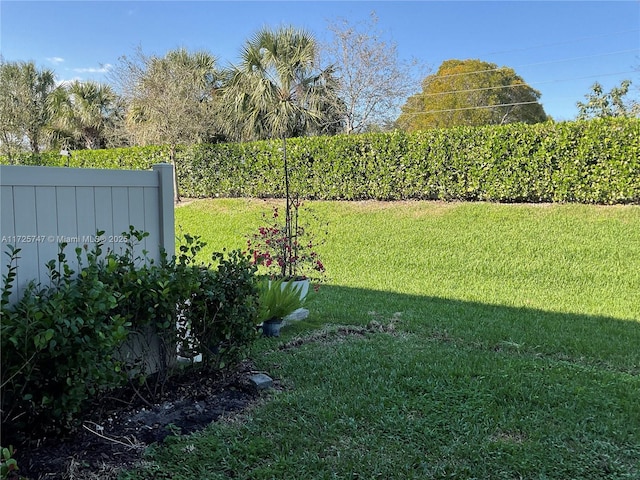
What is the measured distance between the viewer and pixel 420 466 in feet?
6.95

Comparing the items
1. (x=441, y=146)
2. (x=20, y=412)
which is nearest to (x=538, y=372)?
(x=20, y=412)

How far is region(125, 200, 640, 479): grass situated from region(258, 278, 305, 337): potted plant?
0.50ft

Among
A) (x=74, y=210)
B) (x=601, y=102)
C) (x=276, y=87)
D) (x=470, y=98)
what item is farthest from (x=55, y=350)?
(x=601, y=102)

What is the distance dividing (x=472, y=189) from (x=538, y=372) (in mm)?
6137

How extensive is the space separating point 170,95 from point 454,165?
8563mm

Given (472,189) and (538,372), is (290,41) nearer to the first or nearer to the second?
(472,189)

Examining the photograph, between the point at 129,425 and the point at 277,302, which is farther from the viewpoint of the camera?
the point at 277,302

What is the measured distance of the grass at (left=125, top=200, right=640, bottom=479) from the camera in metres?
2.17

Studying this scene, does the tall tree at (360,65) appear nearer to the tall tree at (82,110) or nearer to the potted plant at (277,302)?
the tall tree at (82,110)

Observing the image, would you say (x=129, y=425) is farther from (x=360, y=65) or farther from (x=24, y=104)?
(x=24, y=104)

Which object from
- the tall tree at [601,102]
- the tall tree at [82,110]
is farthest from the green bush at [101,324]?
the tall tree at [601,102]

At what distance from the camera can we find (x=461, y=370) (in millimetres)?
3234

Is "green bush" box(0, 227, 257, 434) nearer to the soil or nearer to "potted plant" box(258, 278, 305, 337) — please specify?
the soil

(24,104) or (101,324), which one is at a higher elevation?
(24,104)
